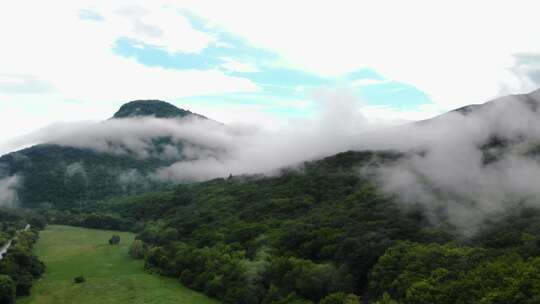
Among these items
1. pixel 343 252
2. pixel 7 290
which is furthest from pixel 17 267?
pixel 343 252

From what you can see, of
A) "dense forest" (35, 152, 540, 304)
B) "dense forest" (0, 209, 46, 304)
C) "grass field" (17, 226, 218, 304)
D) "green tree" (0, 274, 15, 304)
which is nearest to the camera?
"dense forest" (35, 152, 540, 304)

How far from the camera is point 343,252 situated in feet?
319

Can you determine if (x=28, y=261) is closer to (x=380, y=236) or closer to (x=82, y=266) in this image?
(x=82, y=266)

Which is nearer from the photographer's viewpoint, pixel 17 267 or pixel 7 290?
pixel 7 290

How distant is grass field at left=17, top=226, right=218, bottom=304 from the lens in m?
100

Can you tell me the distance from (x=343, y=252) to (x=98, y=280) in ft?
192

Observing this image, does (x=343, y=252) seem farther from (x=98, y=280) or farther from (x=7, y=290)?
(x=7, y=290)

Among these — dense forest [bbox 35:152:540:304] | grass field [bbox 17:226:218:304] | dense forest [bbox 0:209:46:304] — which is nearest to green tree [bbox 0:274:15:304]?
dense forest [bbox 0:209:46:304]

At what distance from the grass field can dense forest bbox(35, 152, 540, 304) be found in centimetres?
541

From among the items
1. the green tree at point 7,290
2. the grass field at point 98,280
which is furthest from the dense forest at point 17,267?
the grass field at point 98,280

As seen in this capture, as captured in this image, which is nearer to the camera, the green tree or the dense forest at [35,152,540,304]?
the dense forest at [35,152,540,304]

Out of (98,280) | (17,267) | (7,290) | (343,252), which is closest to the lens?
(7,290)

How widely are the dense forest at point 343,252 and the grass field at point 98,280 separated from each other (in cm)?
541

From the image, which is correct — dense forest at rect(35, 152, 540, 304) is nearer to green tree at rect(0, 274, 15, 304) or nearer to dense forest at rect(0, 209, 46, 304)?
dense forest at rect(0, 209, 46, 304)
